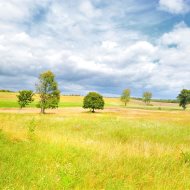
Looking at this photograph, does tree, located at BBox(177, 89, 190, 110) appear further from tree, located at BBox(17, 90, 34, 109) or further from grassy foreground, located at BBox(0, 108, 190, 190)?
grassy foreground, located at BBox(0, 108, 190, 190)

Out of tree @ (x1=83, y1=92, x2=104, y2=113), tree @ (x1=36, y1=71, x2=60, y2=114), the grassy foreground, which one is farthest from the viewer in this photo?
tree @ (x1=83, y1=92, x2=104, y2=113)

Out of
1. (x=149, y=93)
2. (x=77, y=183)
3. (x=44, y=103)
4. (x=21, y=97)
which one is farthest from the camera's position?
(x=149, y=93)

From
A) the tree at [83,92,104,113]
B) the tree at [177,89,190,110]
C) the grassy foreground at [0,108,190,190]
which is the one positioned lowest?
the grassy foreground at [0,108,190,190]

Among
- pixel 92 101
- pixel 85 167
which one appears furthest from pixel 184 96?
pixel 85 167

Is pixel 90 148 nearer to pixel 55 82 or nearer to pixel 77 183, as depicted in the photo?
pixel 77 183

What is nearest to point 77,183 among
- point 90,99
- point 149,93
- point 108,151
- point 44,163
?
point 44,163

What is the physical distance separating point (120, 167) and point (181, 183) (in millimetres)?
1853

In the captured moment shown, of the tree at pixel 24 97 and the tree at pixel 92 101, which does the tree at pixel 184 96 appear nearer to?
the tree at pixel 92 101

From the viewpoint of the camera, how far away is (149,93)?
6806 inches

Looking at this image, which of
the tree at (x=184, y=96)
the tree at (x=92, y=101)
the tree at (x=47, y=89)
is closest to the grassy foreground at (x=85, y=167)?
the tree at (x=47, y=89)

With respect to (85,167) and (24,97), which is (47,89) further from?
(85,167)

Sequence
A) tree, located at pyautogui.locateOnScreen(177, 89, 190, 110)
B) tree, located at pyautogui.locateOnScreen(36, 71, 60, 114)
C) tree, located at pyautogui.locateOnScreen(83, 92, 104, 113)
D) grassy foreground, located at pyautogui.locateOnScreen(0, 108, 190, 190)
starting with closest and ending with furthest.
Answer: grassy foreground, located at pyautogui.locateOnScreen(0, 108, 190, 190), tree, located at pyautogui.locateOnScreen(36, 71, 60, 114), tree, located at pyautogui.locateOnScreen(83, 92, 104, 113), tree, located at pyautogui.locateOnScreen(177, 89, 190, 110)

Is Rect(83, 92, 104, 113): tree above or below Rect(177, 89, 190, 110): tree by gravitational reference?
below

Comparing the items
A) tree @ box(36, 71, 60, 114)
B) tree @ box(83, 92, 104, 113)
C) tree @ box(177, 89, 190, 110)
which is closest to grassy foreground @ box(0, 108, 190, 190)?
tree @ box(36, 71, 60, 114)
